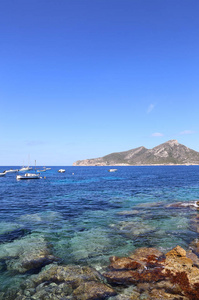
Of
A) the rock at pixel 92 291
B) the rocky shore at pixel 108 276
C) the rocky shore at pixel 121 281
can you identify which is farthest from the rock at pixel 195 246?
the rock at pixel 92 291

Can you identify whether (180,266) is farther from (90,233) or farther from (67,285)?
(90,233)

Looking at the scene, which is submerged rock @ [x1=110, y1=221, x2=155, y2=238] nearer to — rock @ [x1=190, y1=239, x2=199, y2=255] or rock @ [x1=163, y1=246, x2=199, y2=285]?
rock @ [x1=190, y1=239, x2=199, y2=255]

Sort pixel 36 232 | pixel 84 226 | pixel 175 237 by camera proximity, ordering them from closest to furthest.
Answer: pixel 175 237, pixel 36 232, pixel 84 226

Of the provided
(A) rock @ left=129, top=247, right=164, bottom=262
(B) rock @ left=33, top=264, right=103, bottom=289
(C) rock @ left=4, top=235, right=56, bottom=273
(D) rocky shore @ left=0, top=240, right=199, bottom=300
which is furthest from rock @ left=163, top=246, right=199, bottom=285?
(C) rock @ left=4, top=235, right=56, bottom=273

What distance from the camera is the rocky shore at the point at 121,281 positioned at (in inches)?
387

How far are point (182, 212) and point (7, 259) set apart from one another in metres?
22.6

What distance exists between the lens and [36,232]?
20.2 meters

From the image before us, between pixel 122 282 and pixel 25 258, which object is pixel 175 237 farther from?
pixel 25 258

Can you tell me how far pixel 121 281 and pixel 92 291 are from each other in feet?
6.03

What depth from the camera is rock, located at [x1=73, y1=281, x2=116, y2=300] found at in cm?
979

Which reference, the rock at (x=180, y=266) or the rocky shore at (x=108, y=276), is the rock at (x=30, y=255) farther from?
the rock at (x=180, y=266)

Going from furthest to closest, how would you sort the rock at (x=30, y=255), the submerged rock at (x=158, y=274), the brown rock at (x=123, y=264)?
the rock at (x=30, y=255), the brown rock at (x=123, y=264), the submerged rock at (x=158, y=274)

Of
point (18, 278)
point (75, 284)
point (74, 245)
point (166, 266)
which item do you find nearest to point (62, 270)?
point (75, 284)

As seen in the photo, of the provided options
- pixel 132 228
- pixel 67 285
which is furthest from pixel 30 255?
pixel 132 228
